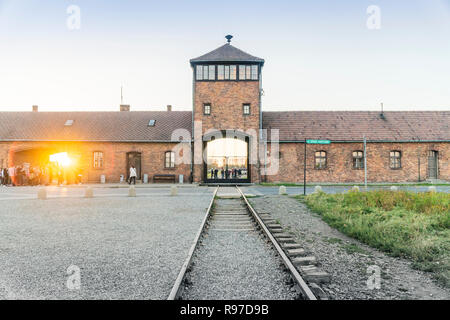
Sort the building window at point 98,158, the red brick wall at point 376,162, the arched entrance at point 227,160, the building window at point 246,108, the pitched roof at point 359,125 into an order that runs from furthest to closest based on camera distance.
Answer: the building window at point 98,158 < the pitched roof at point 359,125 < the red brick wall at point 376,162 < the arched entrance at point 227,160 < the building window at point 246,108

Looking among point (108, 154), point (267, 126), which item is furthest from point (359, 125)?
point (108, 154)

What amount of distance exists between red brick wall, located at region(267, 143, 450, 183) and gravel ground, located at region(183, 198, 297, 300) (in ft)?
64.4

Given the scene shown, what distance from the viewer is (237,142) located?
25141mm

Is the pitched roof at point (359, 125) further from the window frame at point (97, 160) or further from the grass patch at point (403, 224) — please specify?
the grass patch at point (403, 224)

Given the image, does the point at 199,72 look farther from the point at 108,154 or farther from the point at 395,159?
the point at 395,159

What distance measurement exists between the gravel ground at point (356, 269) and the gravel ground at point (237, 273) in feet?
2.30

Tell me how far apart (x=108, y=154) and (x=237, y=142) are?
10.9m

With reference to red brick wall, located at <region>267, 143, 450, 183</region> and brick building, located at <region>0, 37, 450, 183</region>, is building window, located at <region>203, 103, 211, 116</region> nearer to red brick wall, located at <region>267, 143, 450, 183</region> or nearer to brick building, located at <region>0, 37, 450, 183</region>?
brick building, located at <region>0, 37, 450, 183</region>

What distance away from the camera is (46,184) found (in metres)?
25.0

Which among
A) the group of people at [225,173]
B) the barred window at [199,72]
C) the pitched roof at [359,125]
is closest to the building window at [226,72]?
the barred window at [199,72]

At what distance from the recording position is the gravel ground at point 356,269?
375cm

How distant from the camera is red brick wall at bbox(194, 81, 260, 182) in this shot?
23938 millimetres

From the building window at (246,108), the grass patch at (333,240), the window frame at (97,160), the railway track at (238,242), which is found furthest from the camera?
the window frame at (97,160)

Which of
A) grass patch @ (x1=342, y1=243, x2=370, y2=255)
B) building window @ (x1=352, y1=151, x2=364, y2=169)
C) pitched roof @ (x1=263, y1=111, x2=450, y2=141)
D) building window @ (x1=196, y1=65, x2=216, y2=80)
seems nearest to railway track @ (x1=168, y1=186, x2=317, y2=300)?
grass patch @ (x1=342, y1=243, x2=370, y2=255)
